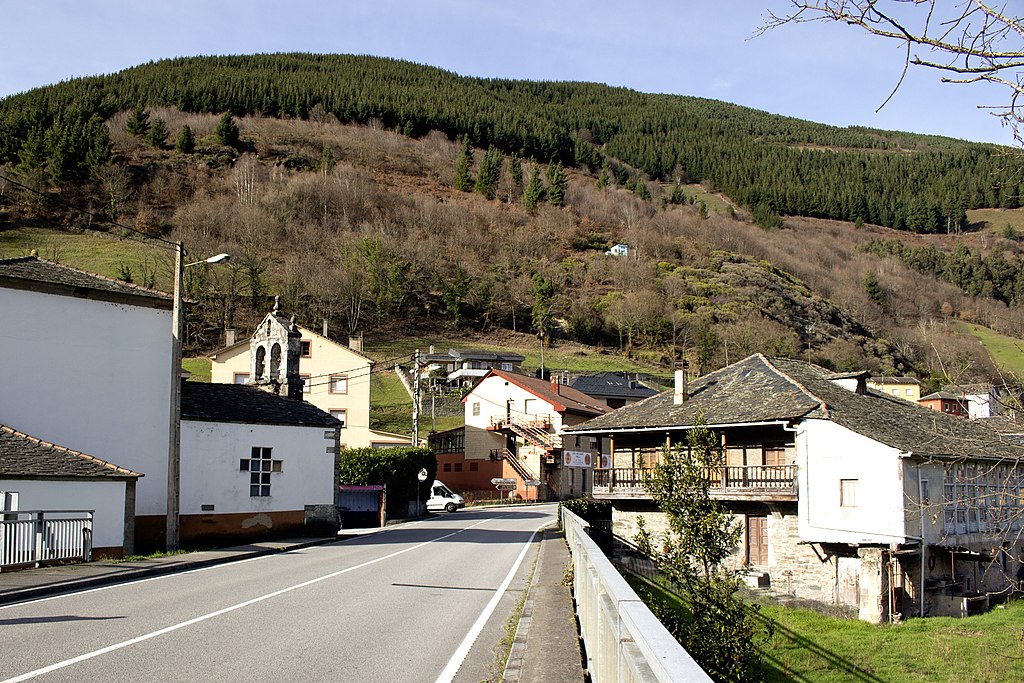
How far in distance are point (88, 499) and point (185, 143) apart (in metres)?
134

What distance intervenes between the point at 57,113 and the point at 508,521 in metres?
122

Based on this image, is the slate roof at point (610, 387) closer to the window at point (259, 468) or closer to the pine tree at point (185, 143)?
the window at point (259, 468)

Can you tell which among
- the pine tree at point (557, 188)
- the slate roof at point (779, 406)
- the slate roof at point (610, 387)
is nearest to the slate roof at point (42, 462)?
the slate roof at point (779, 406)

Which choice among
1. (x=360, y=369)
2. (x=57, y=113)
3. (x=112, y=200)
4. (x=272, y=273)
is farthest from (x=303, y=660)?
(x=57, y=113)

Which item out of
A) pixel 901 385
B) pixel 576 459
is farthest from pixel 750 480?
pixel 901 385

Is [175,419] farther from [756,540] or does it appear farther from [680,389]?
[680,389]

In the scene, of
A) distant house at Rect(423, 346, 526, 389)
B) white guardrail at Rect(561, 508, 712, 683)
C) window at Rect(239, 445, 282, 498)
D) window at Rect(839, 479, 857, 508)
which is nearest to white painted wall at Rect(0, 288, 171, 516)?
window at Rect(239, 445, 282, 498)

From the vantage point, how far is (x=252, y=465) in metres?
27.0

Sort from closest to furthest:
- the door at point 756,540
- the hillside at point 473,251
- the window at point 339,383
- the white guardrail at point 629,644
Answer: the white guardrail at point 629,644
the door at point 756,540
the window at point 339,383
the hillside at point 473,251

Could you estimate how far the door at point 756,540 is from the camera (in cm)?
3066

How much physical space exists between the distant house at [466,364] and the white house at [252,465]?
52568mm

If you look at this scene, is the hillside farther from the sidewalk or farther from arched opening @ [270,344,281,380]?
the sidewalk

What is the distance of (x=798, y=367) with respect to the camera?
37.8m

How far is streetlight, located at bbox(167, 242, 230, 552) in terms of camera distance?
851 inches
